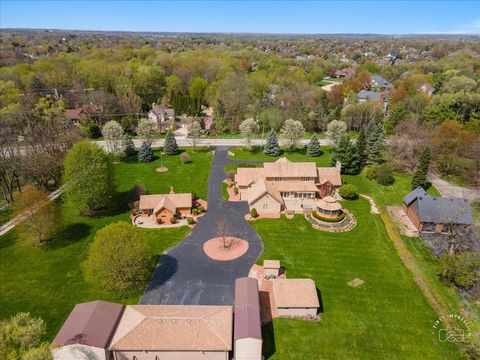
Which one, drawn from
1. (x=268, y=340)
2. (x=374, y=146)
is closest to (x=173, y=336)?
(x=268, y=340)

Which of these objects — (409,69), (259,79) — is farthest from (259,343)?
(409,69)

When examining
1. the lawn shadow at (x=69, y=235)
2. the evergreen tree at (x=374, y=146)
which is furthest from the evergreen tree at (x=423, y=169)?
the lawn shadow at (x=69, y=235)

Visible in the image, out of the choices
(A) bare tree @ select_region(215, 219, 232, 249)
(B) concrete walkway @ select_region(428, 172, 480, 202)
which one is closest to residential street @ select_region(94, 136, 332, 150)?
(B) concrete walkway @ select_region(428, 172, 480, 202)

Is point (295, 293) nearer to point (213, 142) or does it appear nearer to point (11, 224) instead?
point (11, 224)

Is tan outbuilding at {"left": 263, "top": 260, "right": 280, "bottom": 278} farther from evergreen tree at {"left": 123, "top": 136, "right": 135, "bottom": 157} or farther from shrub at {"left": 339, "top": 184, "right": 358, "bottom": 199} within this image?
evergreen tree at {"left": 123, "top": 136, "right": 135, "bottom": 157}

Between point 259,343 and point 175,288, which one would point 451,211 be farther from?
point 175,288

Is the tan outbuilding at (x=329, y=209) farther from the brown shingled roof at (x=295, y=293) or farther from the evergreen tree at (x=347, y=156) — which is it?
the evergreen tree at (x=347, y=156)
